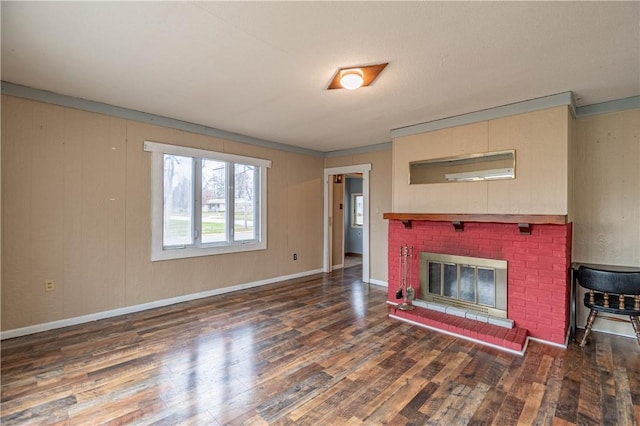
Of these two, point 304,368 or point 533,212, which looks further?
point 533,212

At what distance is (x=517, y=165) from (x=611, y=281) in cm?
135

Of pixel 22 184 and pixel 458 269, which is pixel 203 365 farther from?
pixel 458 269

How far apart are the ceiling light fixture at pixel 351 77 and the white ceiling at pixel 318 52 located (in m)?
0.09

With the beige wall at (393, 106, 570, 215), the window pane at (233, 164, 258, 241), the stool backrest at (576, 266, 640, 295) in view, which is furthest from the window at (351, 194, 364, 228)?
the stool backrest at (576, 266, 640, 295)

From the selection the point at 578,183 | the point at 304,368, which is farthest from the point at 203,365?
the point at 578,183

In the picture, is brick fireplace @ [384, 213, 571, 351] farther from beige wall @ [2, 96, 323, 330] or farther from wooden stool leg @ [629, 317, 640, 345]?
beige wall @ [2, 96, 323, 330]

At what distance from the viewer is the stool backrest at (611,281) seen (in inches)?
102

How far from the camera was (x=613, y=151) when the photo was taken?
3.23 m

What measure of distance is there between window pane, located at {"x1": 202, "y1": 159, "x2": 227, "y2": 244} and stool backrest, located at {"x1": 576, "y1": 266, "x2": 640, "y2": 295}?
4.52 m

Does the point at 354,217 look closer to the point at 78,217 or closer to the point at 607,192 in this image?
the point at 607,192

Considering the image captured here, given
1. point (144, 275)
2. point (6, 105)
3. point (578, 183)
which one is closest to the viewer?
point (6, 105)

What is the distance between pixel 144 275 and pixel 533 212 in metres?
4.67

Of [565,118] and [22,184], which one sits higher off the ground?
[565,118]

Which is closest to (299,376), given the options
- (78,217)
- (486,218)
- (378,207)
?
(486,218)
